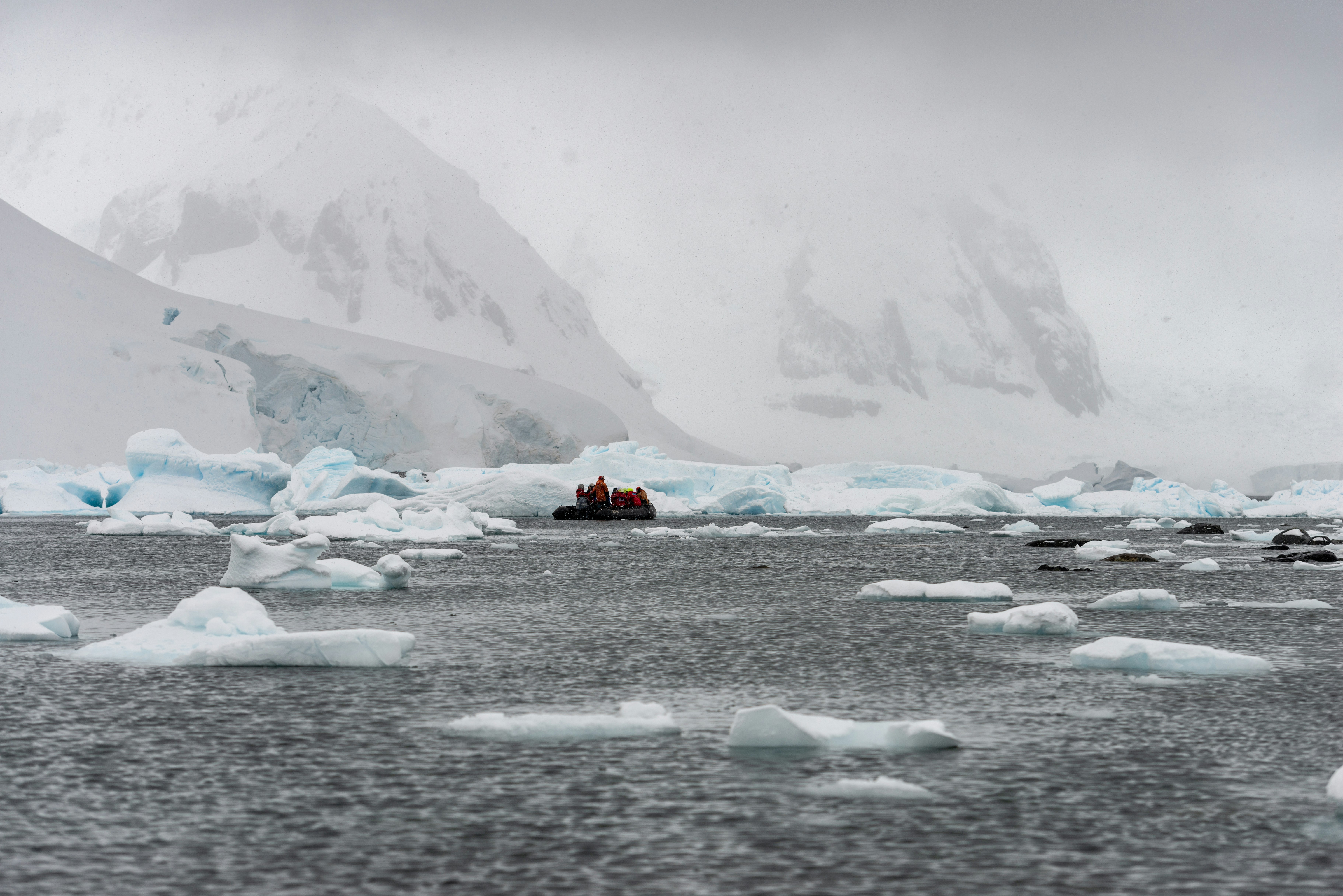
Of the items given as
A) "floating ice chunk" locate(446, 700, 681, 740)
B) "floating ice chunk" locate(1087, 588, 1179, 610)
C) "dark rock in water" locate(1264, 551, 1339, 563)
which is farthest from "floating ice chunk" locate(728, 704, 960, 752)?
"dark rock in water" locate(1264, 551, 1339, 563)

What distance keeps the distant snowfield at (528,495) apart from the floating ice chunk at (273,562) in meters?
12.6

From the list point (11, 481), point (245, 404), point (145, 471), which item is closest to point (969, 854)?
point (145, 471)

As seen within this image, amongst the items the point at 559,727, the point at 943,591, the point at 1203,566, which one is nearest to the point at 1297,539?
the point at 1203,566

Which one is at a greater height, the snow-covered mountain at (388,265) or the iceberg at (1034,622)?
the snow-covered mountain at (388,265)

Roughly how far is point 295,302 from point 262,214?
41.3ft

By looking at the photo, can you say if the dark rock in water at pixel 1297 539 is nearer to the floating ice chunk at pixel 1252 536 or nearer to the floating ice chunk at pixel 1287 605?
the floating ice chunk at pixel 1252 536

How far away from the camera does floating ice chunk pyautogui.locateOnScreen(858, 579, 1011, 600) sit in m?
16.0

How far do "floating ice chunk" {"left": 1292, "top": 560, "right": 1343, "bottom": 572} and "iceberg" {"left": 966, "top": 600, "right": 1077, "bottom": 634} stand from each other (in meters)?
12.9

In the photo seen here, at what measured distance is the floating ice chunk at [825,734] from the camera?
7070mm

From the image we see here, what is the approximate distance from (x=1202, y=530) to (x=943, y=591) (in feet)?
98.8

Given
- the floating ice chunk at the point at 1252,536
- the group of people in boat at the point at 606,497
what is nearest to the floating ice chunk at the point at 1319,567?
the floating ice chunk at the point at 1252,536

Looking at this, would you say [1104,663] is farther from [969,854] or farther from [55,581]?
[55,581]

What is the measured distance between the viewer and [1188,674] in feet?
32.7

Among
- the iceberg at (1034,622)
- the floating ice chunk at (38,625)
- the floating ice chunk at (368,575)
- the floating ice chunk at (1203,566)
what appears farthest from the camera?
the floating ice chunk at (1203,566)
